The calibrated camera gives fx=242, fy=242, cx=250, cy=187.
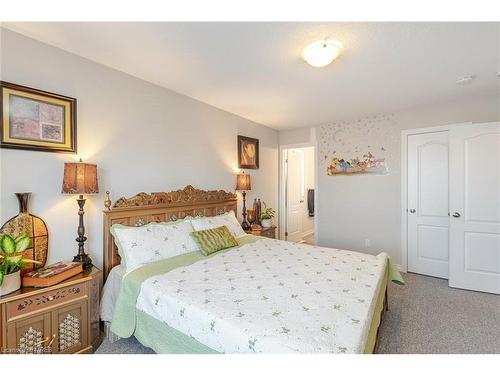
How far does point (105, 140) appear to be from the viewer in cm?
230

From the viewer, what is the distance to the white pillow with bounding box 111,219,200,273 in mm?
2080

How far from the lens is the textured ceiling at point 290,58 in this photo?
172cm

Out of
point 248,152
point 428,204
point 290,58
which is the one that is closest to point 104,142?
point 290,58

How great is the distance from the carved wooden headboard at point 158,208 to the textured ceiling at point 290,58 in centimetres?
126

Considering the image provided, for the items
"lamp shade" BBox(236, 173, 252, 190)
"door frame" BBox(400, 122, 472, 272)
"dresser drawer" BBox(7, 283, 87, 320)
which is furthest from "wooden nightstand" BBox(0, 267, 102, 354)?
"door frame" BBox(400, 122, 472, 272)

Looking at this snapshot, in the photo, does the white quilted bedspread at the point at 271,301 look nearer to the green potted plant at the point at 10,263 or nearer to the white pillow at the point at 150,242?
the white pillow at the point at 150,242

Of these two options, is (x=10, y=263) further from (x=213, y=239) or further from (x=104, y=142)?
(x=213, y=239)

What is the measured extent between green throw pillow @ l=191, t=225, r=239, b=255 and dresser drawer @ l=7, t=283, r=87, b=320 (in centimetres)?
100

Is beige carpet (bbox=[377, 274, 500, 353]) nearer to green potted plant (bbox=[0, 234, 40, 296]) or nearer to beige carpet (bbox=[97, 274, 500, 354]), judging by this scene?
beige carpet (bbox=[97, 274, 500, 354])

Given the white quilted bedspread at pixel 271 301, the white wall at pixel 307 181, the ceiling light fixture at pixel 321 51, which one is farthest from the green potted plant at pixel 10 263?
the white wall at pixel 307 181

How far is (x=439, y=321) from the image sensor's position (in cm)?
231
